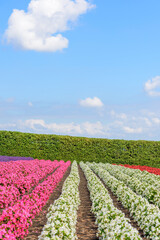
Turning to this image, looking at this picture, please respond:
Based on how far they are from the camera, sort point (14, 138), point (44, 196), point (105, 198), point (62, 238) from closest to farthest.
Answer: point (62, 238) → point (105, 198) → point (44, 196) → point (14, 138)

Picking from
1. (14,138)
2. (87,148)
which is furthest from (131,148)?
(14,138)

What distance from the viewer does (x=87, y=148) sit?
35688mm

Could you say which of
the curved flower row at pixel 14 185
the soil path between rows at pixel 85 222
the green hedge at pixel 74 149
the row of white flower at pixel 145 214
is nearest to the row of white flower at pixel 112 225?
the soil path between rows at pixel 85 222

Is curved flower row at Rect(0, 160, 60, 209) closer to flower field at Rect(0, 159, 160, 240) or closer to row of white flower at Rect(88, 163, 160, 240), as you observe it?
flower field at Rect(0, 159, 160, 240)

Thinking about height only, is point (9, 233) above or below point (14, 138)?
below

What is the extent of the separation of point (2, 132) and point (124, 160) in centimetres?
1714

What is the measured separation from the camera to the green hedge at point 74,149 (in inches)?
1377

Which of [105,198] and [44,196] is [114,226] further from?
[44,196]

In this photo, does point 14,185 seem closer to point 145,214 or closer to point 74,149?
point 145,214

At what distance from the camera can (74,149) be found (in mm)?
35406

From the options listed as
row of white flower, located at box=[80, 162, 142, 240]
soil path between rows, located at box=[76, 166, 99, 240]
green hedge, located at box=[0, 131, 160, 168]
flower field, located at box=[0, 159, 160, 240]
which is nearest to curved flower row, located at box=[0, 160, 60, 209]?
flower field, located at box=[0, 159, 160, 240]

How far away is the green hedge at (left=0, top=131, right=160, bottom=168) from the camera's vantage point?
1377 inches

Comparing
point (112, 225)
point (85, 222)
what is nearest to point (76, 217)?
point (85, 222)

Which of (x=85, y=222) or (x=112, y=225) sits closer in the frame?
(x=112, y=225)
